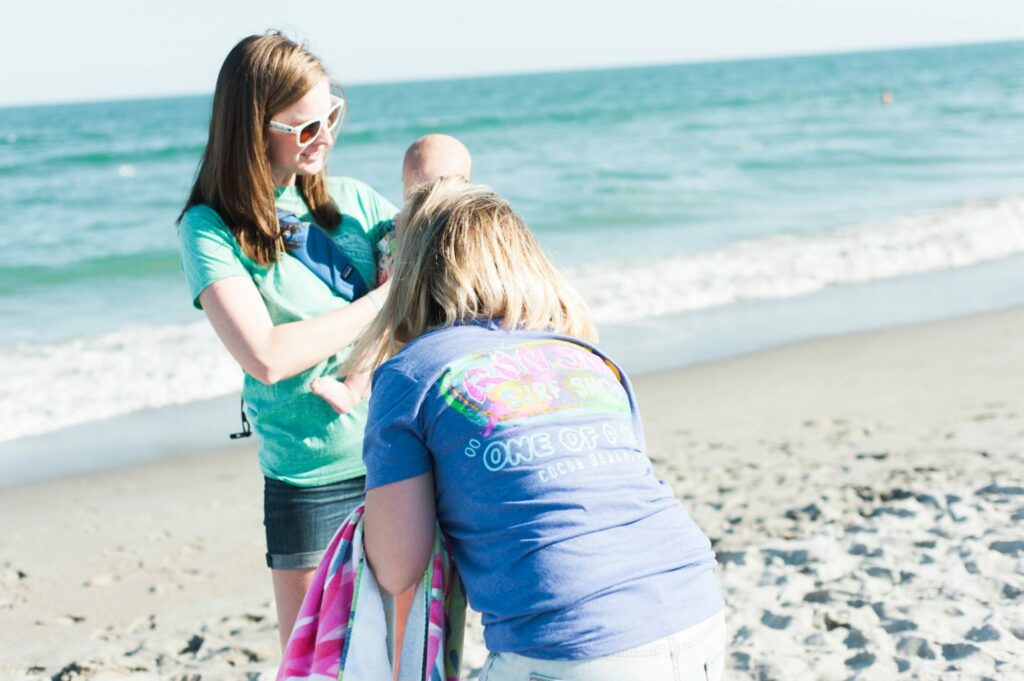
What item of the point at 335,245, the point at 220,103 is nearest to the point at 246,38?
the point at 220,103

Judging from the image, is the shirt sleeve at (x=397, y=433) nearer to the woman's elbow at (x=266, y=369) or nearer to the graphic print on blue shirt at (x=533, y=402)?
the graphic print on blue shirt at (x=533, y=402)

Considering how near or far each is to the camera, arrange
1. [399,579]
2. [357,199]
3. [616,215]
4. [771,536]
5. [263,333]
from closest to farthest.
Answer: [399,579], [263,333], [357,199], [771,536], [616,215]

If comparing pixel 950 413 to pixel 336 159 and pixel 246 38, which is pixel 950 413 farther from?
pixel 336 159

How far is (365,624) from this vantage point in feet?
5.82

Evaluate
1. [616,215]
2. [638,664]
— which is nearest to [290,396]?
[638,664]

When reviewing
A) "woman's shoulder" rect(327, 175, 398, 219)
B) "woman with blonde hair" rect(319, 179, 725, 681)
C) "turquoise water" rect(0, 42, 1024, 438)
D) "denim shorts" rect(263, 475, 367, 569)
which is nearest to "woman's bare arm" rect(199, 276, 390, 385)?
"denim shorts" rect(263, 475, 367, 569)

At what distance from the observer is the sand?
3654mm

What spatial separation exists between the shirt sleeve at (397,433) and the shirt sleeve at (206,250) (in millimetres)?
729

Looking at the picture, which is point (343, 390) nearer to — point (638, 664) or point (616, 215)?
point (638, 664)

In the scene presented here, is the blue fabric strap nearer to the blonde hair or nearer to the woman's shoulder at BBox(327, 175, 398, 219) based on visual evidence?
the woman's shoulder at BBox(327, 175, 398, 219)

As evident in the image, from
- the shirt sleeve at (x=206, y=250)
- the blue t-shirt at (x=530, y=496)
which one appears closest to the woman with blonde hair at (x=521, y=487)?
the blue t-shirt at (x=530, y=496)

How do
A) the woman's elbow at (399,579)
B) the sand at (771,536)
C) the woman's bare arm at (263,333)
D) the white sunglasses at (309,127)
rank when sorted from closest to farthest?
the woman's elbow at (399,579) < the woman's bare arm at (263,333) < the white sunglasses at (309,127) < the sand at (771,536)

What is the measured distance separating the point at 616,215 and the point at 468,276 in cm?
1498

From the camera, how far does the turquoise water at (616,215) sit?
9.13 metres
